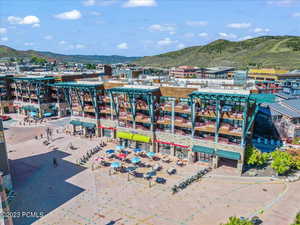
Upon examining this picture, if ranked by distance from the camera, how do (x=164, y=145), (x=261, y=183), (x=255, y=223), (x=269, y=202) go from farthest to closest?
1. (x=164, y=145)
2. (x=261, y=183)
3. (x=269, y=202)
4. (x=255, y=223)

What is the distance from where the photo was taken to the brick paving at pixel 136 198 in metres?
34.8

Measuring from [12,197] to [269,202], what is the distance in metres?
44.4

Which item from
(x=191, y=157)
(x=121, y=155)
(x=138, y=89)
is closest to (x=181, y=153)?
(x=191, y=157)

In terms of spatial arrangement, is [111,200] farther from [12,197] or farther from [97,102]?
[97,102]

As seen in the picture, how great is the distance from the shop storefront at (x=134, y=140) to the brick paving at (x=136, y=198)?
433 inches

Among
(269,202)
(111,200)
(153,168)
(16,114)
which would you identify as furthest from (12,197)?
(16,114)

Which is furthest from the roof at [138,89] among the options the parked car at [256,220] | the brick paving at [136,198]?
the parked car at [256,220]

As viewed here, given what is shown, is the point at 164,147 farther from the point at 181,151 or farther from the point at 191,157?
the point at 191,157

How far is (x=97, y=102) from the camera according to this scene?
70.5m

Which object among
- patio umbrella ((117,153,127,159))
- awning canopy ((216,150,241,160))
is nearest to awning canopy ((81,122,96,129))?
patio umbrella ((117,153,127,159))

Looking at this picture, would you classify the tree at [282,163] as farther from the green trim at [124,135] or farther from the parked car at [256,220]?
the green trim at [124,135]

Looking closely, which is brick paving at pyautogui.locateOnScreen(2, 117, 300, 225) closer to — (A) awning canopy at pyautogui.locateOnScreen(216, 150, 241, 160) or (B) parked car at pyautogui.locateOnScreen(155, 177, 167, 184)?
(B) parked car at pyautogui.locateOnScreen(155, 177, 167, 184)

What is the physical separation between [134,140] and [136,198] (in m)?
23.4

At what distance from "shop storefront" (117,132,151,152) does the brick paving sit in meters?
11.0
